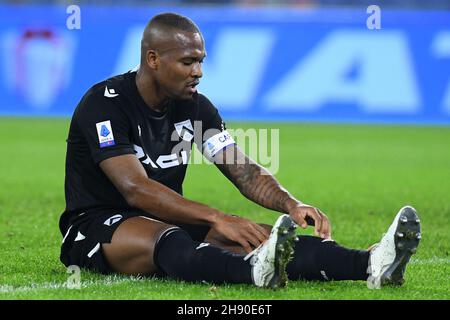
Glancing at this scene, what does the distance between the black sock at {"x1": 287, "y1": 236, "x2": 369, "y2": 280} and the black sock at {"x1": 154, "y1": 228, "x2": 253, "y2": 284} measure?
0.35m

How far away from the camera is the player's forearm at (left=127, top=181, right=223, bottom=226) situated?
5.07 metres

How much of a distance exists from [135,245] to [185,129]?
94 centimetres

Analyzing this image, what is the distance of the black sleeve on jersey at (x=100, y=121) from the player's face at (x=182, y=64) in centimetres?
31

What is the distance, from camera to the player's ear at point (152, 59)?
218 inches

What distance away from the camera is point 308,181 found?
11398 mm

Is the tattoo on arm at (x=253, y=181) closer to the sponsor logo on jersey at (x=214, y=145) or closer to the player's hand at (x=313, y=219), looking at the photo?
the sponsor logo on jersey at (x=214, y=145)

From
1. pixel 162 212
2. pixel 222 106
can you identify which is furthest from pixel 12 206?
pixel 222 106

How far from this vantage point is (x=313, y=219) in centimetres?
531

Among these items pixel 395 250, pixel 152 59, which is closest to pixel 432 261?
pixel 395 250

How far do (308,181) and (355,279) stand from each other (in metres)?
A: 6.35

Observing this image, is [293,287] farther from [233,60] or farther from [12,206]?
[233,60]
